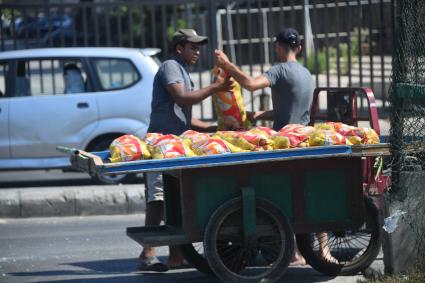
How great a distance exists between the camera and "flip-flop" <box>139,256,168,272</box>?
7441 mm

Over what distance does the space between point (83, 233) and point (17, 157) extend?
103 inches

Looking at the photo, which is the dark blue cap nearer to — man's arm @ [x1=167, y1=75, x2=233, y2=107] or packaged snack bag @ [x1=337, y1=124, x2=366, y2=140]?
man's arm @ [x1=167, y1=75, x2=233, y2=107]

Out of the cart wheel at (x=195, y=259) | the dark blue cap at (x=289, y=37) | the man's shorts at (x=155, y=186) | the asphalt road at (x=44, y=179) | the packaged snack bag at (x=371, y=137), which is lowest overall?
the asphalt road at (x=44, y=179)

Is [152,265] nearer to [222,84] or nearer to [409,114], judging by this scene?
[222,84]

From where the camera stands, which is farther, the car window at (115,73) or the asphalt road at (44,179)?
the asphalt road at (44,179)

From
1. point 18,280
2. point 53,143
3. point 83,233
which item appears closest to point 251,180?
point 18,280

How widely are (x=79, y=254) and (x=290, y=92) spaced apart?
2.47 meters

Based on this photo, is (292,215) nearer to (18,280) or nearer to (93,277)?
(93,277)

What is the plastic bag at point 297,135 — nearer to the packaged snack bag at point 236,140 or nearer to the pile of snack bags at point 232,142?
the pile of snack bags at point 232,142

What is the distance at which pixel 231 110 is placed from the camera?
23.8 feet

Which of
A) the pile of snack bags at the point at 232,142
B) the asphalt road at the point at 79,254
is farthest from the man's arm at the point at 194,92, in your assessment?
the asphalt road at the point at 79,254

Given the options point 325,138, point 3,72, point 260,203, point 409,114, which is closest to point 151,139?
point 260,203

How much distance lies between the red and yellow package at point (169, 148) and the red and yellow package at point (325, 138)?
79 cm

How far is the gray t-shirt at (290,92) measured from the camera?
720cm
